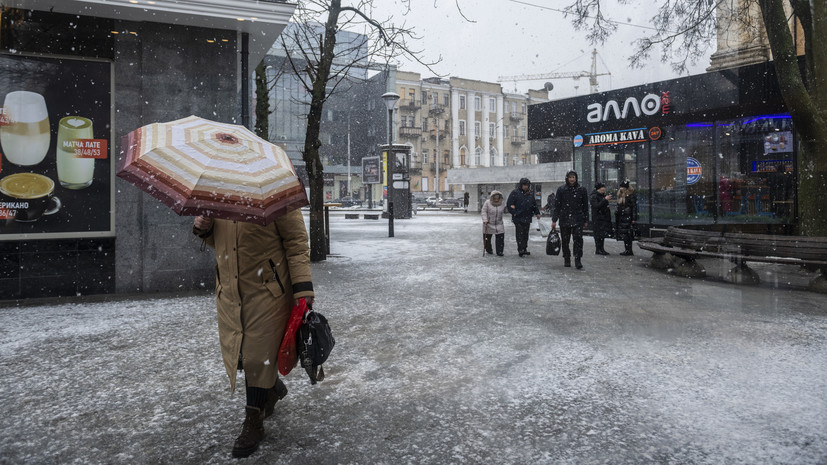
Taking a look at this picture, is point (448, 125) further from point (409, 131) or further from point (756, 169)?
point (756, 169)

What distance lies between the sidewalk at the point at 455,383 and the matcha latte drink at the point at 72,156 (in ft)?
6.15

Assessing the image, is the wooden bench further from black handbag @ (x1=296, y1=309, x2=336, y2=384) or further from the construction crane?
the construction crane

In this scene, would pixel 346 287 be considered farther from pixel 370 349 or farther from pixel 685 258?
pixel 685 258

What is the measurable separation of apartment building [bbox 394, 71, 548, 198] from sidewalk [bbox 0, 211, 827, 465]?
62136 mm

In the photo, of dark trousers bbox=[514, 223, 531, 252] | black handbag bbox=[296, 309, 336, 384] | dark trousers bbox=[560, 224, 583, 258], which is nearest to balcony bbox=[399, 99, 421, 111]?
dark trousers bbox=[514, 223, 531, 252]

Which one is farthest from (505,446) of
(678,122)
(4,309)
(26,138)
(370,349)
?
(678,122)

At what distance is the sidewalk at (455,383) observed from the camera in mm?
3182

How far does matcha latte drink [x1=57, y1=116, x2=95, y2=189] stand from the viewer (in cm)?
769

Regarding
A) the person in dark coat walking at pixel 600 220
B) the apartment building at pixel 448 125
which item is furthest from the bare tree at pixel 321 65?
the apartment building at pixel 448 125

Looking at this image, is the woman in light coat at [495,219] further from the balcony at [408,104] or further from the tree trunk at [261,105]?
the balcony at [408,104]

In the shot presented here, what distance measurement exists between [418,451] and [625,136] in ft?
56.9

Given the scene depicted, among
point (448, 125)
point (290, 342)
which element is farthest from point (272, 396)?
point (448, 125)

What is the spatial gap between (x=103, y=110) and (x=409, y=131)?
6340 cm

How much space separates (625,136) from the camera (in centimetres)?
1823
